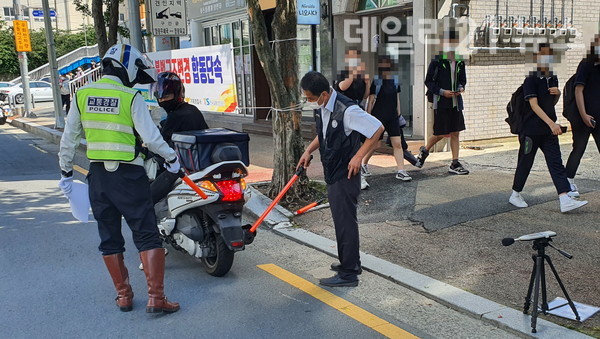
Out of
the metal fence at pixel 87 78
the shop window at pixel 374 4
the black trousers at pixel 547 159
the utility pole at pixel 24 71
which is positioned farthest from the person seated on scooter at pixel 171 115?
the utility pole at pixel 24 71

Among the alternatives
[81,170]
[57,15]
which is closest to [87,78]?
[81,170]

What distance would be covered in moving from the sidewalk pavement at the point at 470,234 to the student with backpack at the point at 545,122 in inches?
12.9

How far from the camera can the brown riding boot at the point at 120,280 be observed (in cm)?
414

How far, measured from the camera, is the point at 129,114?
3.93 m

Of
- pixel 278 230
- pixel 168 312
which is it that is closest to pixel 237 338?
pixel 168 312

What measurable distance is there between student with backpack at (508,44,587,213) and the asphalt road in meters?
2.61

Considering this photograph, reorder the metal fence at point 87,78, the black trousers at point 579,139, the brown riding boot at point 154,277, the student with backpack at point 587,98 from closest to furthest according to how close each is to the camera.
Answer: the brown riding boot at point 154,277 → the student with backpack at point 587,98 → the black trousers at point 579,139 → the metal fence at point 87,78

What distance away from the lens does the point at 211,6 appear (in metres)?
17.0

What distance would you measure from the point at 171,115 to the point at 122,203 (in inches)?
54.6

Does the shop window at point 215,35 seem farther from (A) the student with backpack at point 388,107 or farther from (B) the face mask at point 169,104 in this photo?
(B) the face mask at point 169,104

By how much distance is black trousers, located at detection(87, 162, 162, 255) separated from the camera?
3.97 metres

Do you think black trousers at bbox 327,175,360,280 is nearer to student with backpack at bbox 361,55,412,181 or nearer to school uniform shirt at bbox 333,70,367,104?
school uniform shirt at bbox 333,70,367,104

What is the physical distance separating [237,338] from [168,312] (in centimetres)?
72

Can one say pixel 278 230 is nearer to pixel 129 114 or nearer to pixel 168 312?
pixel 168 312
